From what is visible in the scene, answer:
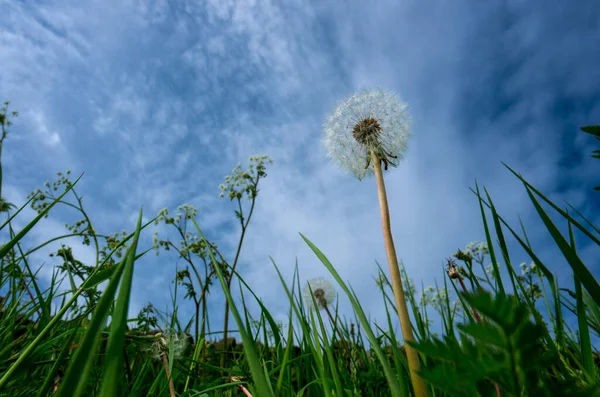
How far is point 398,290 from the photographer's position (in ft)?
5.18

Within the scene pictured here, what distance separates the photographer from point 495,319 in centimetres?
38

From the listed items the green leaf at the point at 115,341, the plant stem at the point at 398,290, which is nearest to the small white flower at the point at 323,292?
the plant stem at the point at 398,290

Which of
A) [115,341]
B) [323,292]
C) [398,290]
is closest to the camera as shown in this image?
[115,341]

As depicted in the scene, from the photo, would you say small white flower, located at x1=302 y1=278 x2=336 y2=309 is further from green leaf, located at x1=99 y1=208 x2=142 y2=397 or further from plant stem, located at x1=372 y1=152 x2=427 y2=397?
green leaf, located at x1=99 y1=208 x2=142 y2=397

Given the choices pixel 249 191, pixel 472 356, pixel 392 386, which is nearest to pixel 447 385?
pixel 472 356

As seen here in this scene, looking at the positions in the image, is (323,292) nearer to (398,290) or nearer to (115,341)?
(398,290)

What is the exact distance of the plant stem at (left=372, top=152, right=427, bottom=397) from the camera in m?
1.33

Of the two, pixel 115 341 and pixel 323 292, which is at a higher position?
pixel 323 292

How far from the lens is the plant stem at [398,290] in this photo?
1334 millimetres

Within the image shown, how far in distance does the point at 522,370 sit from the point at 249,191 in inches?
193

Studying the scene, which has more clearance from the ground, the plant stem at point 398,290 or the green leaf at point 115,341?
the plant stem at point 398,290

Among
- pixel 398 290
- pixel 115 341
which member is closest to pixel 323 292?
pixel 398 290

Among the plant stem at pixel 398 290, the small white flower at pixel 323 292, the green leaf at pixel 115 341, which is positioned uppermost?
the small white flower at pixel 323 292

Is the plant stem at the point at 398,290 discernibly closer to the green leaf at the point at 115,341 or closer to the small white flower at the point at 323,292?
the green leaf at the point at 115,341
